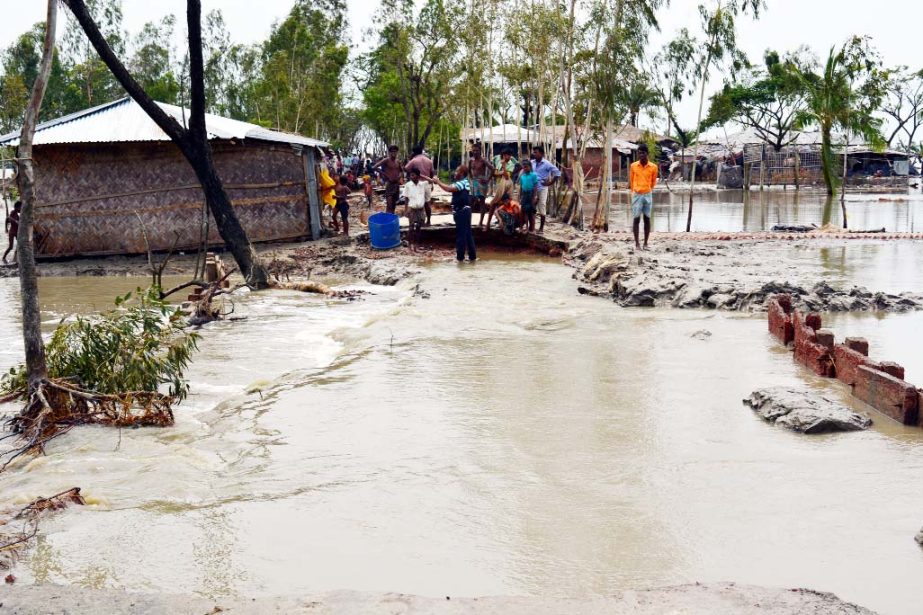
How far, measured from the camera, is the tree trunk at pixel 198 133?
38.9 feet

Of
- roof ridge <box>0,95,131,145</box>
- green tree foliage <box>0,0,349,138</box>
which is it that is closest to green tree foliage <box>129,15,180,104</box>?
green tree foliage <box>0,0,349,138</box>

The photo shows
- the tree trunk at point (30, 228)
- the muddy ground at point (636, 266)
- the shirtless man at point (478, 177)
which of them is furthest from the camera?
the shirtless man at point (478, 177)

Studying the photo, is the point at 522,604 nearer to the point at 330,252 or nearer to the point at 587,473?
the point at 587,473

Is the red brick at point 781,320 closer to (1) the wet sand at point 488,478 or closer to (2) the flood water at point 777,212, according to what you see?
(1) the wet sand at point 488,478

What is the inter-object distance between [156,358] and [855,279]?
9.36 meters

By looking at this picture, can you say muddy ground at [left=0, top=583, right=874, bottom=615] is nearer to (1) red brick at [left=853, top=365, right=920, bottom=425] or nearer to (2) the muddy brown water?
(2) the muddy brown water

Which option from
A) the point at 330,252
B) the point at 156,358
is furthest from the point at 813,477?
the point at 330,252

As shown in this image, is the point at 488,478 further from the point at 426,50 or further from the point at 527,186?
the point at 426,50

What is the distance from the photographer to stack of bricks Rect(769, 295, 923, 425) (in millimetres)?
5863

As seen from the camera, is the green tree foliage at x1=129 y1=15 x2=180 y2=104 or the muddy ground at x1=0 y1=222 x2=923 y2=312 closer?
the muddy ground at x1=0 y1=222 x2=923 y2=312

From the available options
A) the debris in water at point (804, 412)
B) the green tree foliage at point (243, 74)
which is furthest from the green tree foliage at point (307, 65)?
the debris in water at point (804, 412)

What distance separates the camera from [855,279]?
1240cm

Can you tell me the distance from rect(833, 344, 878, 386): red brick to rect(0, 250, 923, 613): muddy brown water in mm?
187

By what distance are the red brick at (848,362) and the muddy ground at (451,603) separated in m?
3.36
